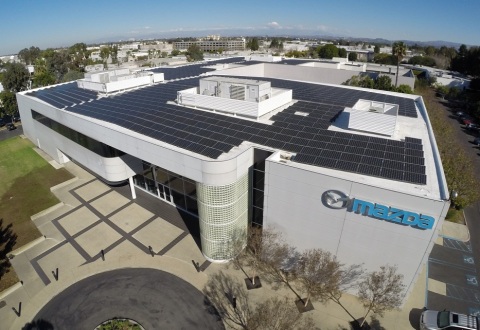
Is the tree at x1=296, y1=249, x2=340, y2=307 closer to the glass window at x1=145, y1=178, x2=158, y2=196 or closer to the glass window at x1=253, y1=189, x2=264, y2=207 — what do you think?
the glass window at x1=253, y1=189, x2=264, y2=207

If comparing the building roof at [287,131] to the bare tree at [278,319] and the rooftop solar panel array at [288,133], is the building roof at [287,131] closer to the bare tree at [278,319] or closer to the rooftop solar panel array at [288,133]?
the rooftop solar panel array at [288,133]

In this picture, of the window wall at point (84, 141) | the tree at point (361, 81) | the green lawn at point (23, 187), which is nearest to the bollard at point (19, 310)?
the green lawn at point (23, 187)

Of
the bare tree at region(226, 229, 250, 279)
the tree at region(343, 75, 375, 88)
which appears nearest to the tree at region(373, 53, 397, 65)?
the tree at region(343, 75, 375, 88)

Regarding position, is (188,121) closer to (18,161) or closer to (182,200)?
(182,200)

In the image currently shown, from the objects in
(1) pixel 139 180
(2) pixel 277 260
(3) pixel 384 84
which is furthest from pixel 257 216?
(3) pixel 384 84

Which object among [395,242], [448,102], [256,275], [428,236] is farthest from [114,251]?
[448,102]
